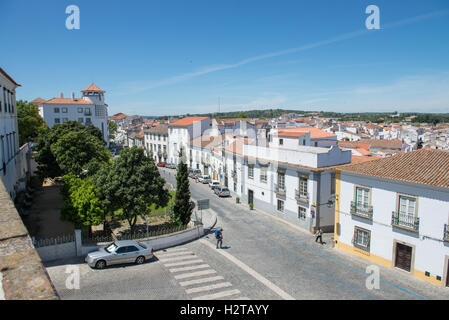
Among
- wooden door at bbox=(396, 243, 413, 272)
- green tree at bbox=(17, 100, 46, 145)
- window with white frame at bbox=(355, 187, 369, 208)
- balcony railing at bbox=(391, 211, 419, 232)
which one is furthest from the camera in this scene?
green tree at bbox=(17, 100, 46, 145)

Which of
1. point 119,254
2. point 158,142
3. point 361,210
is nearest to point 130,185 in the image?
point 119,254

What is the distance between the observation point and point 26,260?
6.01 m

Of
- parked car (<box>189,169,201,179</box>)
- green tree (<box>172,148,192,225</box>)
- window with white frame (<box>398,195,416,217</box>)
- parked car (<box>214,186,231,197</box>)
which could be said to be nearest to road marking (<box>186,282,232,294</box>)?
green tree (<box>172,148,192,225</box>)

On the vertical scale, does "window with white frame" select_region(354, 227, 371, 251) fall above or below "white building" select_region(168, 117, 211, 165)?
below

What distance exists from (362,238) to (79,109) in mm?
81134

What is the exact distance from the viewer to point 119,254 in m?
19.2

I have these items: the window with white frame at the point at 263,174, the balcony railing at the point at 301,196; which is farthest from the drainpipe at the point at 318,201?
the window with white frame at the point at 263,174

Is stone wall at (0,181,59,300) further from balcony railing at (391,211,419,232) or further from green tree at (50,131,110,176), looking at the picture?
green tree at (50,131,110,176)

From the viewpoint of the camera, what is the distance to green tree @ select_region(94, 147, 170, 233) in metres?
23.0

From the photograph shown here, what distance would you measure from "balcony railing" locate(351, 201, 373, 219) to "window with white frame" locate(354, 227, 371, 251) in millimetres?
1076

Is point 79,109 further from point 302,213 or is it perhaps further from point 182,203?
point 302,213
